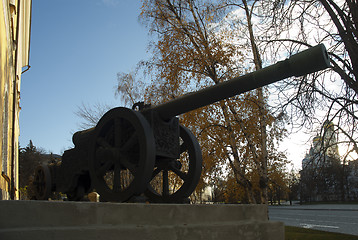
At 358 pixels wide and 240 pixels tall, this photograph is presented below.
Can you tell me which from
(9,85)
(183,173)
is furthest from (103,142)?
(9,85)

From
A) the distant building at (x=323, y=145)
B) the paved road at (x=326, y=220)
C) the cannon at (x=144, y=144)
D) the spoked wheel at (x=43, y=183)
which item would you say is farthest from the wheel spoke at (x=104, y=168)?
the paved road at (x=326, y=220)

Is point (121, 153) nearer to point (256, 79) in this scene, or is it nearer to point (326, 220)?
point (256, 79)

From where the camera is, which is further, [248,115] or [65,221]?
[248,115]

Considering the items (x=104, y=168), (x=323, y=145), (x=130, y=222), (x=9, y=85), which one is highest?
(x=9, y=85)

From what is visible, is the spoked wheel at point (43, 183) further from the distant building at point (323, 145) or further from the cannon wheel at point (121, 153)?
the distant building at point (323, 145)

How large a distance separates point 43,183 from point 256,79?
4.04 meters

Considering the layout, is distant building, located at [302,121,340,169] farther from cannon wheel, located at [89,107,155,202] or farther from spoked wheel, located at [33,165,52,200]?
spoked wheel, located at [33,165,52,200]

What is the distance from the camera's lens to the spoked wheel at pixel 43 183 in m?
6.26

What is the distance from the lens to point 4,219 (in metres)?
2.86

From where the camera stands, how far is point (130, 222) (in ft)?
11.4

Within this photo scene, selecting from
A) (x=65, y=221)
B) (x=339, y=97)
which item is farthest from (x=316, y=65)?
(x=339, y=97)

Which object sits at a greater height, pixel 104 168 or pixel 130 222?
pixel 104 168

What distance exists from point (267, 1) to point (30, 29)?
12389mm

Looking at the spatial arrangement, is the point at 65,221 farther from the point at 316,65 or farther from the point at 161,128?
the point at 316,65
